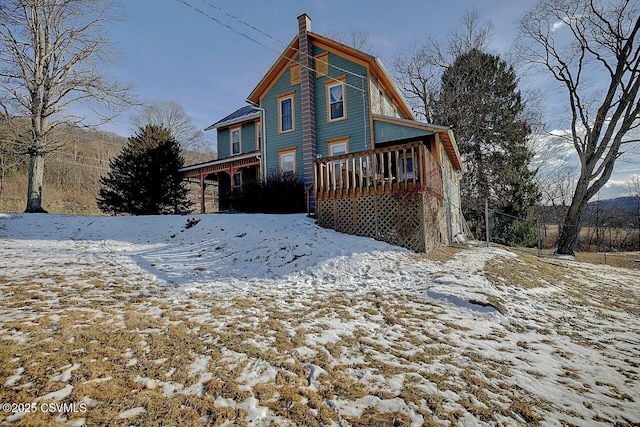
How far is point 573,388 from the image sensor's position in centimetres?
254

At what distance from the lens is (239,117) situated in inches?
677

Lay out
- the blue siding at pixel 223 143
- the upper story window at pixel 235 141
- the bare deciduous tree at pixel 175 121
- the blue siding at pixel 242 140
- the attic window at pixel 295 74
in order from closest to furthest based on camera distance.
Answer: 1. the attic window at pixel 295 74
2. the blue siding at pixel 242 140
3. the upper story window at pixel 235 141
4. the blue siding at pixel 223 143
5. the bare deciduous tree at pixel 175 121

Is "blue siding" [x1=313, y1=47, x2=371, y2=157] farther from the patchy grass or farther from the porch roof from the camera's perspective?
the patchy grass

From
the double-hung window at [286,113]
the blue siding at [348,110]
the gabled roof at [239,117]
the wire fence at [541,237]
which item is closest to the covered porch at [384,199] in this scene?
the blue siding at [348,110]

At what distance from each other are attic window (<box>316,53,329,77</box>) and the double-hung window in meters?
1.76

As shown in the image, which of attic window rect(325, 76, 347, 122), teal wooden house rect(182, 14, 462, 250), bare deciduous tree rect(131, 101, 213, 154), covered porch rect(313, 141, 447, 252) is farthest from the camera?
bare deciduous tree rect(131, 101, 213, 154)

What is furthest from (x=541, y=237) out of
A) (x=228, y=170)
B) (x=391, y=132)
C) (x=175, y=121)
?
(x=175, y=121)

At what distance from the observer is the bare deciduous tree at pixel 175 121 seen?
32.1m

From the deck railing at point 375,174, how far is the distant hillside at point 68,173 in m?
13.1

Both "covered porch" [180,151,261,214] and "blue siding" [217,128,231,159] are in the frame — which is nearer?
"covered porch" [180,151,261,214]

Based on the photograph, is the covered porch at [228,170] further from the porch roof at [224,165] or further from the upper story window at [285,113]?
the upper story window at [285,113]

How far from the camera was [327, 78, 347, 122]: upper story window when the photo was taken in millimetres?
12945

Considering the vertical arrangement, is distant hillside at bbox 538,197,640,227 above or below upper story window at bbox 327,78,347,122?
below

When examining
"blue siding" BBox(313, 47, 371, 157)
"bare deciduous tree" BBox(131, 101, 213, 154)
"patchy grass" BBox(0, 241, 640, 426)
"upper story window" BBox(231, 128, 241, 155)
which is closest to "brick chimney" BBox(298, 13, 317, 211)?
"blue siding" BBox(313, 47, 371, 157)
